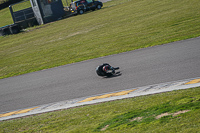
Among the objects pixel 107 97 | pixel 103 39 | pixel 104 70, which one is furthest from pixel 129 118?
pixel 103 39

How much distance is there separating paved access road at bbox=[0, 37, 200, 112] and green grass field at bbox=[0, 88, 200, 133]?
4.97 ft

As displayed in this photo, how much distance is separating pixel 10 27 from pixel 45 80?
25.7 meters

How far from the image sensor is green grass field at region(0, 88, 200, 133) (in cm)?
517

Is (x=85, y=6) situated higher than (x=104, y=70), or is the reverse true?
(x=85, y=6)

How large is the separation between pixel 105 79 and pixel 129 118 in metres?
4.56

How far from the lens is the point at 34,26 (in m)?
38.3

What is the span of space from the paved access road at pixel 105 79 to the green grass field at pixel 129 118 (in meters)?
1.52

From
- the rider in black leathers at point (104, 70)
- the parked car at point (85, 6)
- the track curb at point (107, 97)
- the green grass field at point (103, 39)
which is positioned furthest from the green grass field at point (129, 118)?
the parked car at point (85, 6)

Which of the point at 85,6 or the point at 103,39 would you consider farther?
the point at 85,6

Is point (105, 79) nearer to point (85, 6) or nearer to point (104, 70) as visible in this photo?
point (104, 70)

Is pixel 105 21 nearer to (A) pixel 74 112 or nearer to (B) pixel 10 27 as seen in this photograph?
(B) pixel 10 27

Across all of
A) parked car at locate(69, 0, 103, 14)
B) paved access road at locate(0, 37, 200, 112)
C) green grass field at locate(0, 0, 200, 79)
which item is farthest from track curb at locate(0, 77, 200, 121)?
parked car at locate(69, 0, 103, 14)

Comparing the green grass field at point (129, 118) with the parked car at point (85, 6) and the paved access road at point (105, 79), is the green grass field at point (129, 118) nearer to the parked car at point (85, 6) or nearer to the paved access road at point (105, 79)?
the paved access road at point (105, 79)

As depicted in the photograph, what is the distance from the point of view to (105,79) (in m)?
10.5
